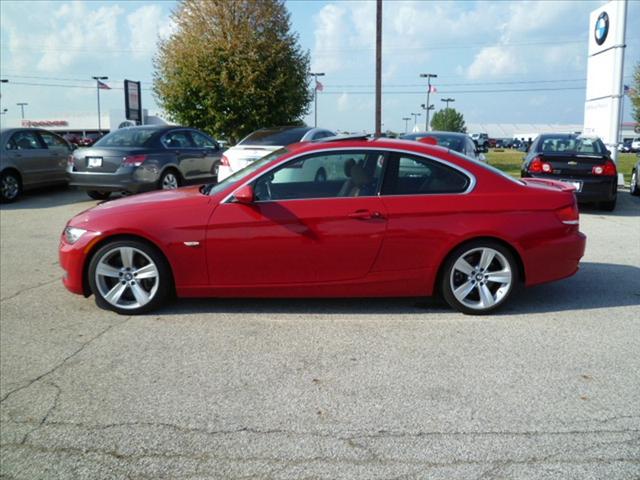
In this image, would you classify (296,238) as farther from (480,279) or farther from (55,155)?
(55,155)

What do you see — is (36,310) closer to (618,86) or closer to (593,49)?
(618,86)

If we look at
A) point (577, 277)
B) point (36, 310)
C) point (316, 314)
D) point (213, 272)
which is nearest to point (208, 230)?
point (213, 272)

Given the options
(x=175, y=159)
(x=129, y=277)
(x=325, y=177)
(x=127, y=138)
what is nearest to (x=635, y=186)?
(x=175, y=159)

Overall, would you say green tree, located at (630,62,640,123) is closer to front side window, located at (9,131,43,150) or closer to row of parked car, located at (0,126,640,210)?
row of parked car, located at (0,126,640,210)

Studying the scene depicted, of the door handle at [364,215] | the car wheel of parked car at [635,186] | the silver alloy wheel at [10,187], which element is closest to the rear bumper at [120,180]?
the silver alloy wheel at [10,187]

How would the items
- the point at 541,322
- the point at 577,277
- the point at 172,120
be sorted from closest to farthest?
the point at 541,322 < the point at 577,277 < the point at 172,120

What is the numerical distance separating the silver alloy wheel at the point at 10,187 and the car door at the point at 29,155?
0.64 feet

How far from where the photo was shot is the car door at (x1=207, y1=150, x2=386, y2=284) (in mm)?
4957

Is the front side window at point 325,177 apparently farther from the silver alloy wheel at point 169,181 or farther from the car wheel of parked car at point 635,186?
the car wheel of parked car at point 635,186

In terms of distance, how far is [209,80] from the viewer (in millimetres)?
20438

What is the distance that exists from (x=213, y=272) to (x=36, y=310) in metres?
1.76

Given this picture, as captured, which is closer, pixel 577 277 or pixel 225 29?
pixel 577 277

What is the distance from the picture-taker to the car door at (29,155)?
1275cm

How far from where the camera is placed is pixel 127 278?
5199 mm
